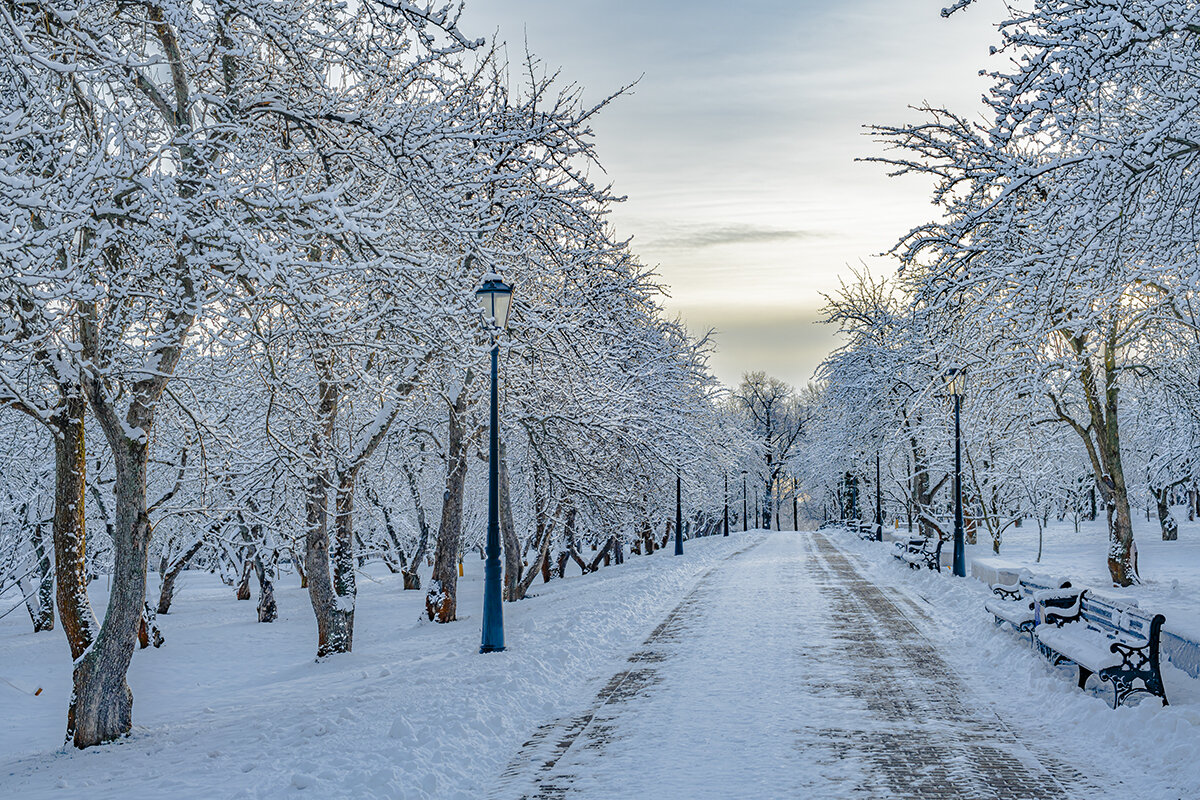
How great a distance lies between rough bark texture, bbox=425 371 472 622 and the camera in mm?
18234

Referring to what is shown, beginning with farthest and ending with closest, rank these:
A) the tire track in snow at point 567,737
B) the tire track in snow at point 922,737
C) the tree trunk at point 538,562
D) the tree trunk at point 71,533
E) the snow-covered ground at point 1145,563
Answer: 1. the tree trunk at point 538,562
2. the snow-covered ground at point 1145,563
3. the tree trunk at point 71,533
4. the tire track in snow at point 567,737
5. the tire track in snow at point 922,737

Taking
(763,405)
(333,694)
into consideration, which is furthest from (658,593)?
(763,405)

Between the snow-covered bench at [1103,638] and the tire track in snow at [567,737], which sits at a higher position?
the snow-covered bench at [1103,638]

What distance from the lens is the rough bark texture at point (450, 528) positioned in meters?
18.2

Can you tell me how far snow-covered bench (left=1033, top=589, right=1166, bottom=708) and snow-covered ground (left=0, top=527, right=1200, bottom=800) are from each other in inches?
12.9

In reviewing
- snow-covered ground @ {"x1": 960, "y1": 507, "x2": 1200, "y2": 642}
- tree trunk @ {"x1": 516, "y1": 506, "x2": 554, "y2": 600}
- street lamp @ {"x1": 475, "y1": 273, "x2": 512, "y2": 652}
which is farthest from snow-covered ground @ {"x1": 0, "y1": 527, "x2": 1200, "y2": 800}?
tree trunk @ {"x1": 516, "y1": 506, "x2": 554, "y2": 600}

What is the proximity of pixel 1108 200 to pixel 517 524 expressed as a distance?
27.1 m

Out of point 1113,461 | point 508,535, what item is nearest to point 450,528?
point 508,535

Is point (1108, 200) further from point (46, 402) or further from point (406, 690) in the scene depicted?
point (46, 402)

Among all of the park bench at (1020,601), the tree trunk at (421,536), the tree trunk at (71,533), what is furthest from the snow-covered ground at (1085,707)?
the tree trunk at (421,536)

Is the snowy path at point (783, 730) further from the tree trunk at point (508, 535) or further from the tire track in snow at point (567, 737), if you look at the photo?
the tree trunk at point (508, 535)

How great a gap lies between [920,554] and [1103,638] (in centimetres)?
1672

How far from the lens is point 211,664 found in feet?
60.1

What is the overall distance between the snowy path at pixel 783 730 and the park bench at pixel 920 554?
10796 millimetres
